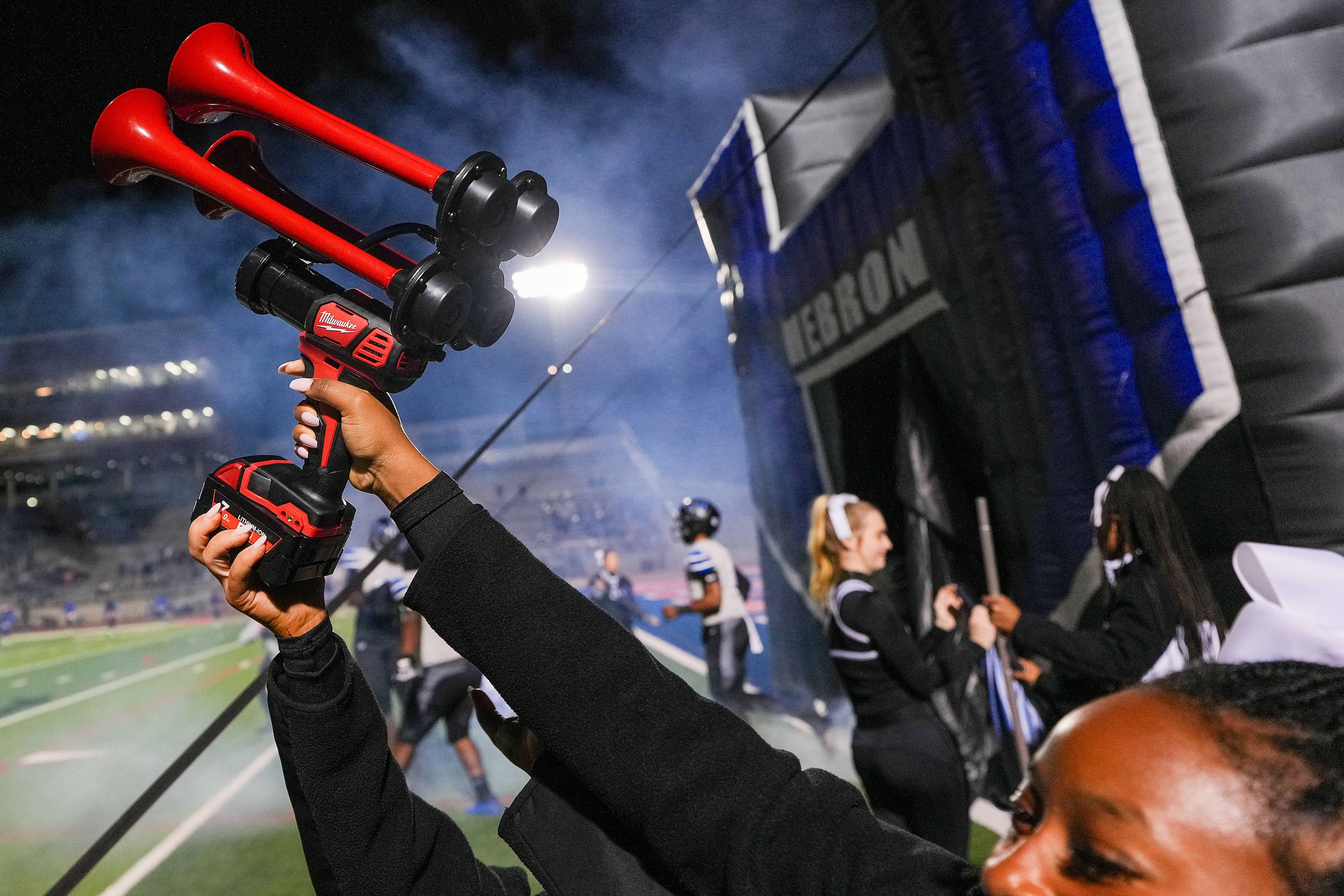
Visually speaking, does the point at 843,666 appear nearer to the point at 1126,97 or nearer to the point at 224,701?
the point at 1126,97

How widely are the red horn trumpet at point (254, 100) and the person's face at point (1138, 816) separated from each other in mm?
930

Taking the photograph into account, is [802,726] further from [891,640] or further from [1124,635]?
[1124,635]

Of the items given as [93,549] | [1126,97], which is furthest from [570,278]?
[93,549]

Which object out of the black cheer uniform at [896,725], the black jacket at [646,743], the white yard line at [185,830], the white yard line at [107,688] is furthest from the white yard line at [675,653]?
the black jacket at [646,743]

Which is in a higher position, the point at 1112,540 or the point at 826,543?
the point at 826,543

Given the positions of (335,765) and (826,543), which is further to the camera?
(826,543)

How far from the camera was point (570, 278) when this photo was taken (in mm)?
10820

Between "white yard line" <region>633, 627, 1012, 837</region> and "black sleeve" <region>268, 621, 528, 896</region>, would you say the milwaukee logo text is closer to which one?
"black sleeve" <region>268, 621, 528, 896</region>

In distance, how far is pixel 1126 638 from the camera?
2.70 m

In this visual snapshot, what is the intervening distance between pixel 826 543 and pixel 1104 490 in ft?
3.26

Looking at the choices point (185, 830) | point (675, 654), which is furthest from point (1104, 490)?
point (675, 654)

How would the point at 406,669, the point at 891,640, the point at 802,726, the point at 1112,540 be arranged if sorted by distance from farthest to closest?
the point at 802,726
the point at 406,669
the point at 891,640
the point at 1112,540

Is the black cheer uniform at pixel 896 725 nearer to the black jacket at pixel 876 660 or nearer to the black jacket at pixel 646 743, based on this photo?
the black jacket at pixel 876 660

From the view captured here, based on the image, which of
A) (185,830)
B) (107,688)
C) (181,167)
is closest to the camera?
(181,167)
